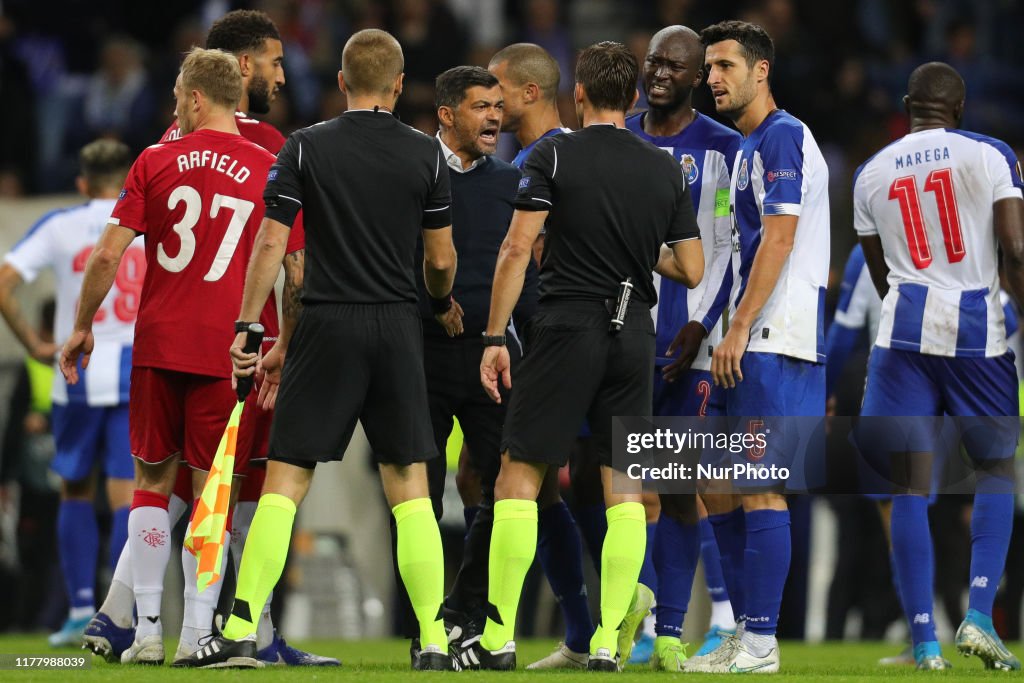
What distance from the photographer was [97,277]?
6.76 m

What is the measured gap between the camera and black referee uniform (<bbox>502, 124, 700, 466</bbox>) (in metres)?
6.38

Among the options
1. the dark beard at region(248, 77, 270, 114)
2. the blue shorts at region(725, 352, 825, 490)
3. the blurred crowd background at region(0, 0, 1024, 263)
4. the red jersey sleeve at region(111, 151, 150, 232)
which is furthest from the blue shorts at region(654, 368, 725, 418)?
the blurred crowd background at region(0, 0, 1024, 263)

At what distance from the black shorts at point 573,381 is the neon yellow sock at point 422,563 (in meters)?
0.45

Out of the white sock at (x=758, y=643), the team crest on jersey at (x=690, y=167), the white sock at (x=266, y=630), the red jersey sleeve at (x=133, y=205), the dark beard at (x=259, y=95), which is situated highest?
the dark beard at (x=259, y=95)

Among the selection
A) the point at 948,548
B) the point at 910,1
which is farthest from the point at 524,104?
the point at 910,1

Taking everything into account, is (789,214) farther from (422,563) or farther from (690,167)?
(422,563)

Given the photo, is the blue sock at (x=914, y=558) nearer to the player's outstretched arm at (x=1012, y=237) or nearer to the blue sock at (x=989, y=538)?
the blue sock at (x=989, y=538)

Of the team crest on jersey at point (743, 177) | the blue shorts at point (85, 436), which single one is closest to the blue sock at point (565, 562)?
the team crest on jersey at point (743, 177)

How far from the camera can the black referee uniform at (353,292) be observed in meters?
6.13

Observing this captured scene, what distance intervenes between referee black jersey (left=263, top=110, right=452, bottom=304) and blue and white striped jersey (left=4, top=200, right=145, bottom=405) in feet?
9.59

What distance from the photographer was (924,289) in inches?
287

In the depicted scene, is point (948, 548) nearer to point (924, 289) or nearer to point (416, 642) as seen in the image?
point (924, 289)

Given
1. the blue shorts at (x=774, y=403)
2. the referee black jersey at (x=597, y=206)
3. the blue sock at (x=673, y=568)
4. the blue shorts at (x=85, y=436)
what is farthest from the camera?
the blue shorts at (x=85, y=436)

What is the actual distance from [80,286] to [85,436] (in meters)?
0.81
